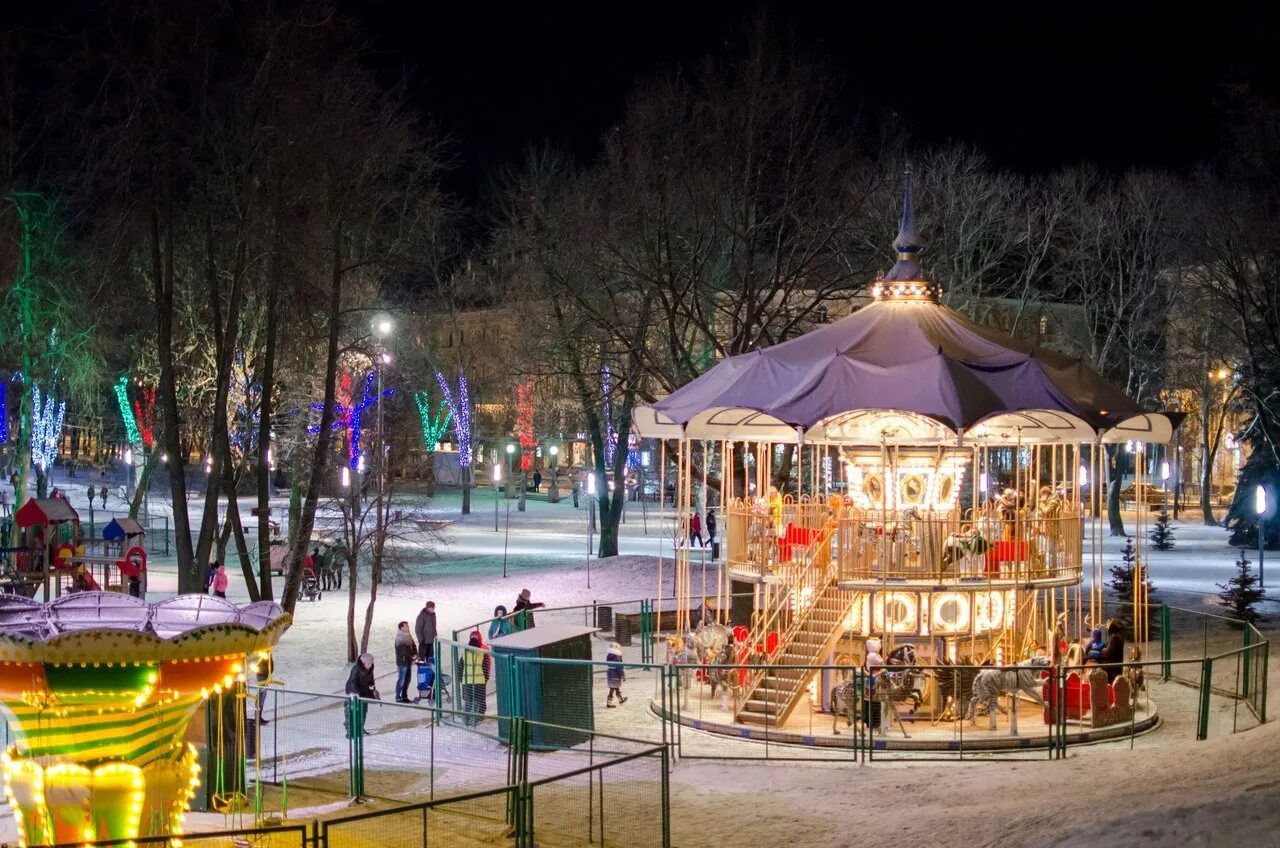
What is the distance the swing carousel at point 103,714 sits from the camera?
11.9 metres

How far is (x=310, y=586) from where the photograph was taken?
36.3m

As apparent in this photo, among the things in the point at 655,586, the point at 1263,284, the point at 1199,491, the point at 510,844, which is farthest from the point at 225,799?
the point at 1199,491

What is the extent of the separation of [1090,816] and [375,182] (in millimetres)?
15741

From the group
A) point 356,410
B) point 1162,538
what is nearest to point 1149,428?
point 1162,538

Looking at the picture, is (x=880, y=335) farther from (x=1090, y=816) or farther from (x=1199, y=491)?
(x=1199, y=491)

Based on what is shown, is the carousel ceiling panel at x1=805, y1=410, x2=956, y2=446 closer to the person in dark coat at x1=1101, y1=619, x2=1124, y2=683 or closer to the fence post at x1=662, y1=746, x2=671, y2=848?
the person in dark coat at x1=1101, y1=619, x2=1124, y2=683

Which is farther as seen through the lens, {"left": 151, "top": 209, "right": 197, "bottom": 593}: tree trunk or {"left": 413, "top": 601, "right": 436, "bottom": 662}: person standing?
{"left": 413, "top": 601, "right": 436, "bottom": 662}: person standing

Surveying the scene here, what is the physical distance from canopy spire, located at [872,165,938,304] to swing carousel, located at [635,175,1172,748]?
5 centimetres

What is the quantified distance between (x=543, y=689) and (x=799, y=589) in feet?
14.7

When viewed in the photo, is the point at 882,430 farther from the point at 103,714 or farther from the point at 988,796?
the point at 103,714

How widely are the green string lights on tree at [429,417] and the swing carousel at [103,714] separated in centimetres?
5065

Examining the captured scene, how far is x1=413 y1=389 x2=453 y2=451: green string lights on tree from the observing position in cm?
6656

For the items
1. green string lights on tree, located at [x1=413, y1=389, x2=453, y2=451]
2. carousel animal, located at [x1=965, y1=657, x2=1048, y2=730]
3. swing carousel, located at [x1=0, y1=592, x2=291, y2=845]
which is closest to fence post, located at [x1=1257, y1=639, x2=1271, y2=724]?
carousel animal, located at [x1=965, y1=657, x2=1048, y2=730]

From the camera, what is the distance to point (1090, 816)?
12523mm
